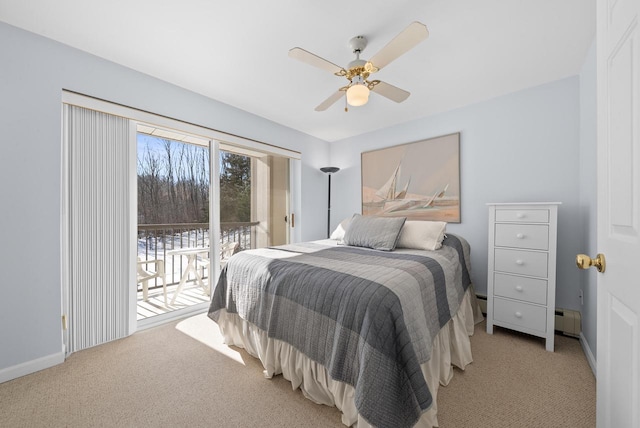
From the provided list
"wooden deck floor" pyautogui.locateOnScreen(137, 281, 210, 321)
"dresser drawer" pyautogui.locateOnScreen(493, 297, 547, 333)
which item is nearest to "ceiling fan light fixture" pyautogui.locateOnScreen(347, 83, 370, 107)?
"dresser drawer" pyautogui.locateOnScreen(493, 297, 547, 333)

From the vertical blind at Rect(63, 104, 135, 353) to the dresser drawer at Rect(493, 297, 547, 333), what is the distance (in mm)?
3348

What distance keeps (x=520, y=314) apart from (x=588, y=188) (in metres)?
1.16

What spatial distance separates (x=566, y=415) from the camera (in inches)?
54.7

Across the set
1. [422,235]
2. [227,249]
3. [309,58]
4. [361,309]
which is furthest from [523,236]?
[227,249]

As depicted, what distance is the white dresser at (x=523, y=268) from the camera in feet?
6.73

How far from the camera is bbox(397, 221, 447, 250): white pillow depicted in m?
2.35

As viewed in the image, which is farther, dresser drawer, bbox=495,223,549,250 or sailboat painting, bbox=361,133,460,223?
sailboat painting, bbox=361,133,460,223

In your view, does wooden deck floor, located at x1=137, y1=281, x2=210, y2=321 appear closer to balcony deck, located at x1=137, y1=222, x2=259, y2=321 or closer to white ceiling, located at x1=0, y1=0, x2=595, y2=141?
balcony deck, located at x1=137, y1=222, x2=259, y2=321

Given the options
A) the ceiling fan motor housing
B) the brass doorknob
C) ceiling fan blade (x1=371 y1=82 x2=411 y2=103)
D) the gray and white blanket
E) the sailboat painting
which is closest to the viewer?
the brass doorknob

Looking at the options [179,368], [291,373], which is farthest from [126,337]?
[291,373]

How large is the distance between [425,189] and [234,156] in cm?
246

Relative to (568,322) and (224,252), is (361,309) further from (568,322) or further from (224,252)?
(224,252)

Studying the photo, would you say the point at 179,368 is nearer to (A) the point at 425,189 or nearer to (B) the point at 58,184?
(B) the point at 58,184

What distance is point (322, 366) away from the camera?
1.42 metres
